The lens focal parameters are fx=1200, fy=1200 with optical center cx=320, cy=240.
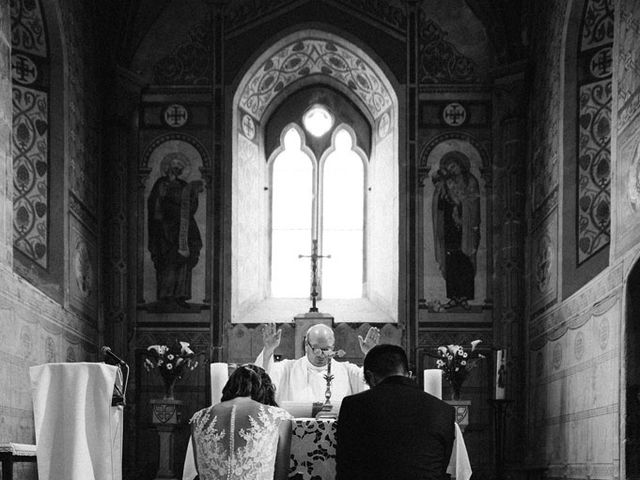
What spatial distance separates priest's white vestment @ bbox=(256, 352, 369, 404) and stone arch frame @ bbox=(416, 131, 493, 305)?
3.06m

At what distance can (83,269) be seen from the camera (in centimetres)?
1338

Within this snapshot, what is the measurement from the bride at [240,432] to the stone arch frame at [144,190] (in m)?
7.32

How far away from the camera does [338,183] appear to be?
15.6 metres

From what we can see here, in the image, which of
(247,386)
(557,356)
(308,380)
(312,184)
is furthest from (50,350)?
(247,386)

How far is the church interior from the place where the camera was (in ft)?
41.9

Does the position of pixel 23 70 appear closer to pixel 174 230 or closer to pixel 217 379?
pixel 174 230

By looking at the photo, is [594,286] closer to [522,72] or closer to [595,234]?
[595,234]

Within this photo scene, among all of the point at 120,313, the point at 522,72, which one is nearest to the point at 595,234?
the point at 522,72

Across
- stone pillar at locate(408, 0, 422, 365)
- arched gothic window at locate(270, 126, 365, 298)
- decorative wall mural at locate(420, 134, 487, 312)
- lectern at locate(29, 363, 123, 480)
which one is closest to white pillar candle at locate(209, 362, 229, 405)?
stone pillar at locate(408, 0, 422, 365)

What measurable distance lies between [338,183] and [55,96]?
423 centimetres

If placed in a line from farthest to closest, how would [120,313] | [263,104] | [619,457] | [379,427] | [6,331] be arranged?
[263,104], [120,313], [6,331], [619,457], [379,427]

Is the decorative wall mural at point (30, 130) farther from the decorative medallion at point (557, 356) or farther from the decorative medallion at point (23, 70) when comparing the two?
the decorative medallion at point (557, 356)

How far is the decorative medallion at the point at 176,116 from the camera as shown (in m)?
14.7

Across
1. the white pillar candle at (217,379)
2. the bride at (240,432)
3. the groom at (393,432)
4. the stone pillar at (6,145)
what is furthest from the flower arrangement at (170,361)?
the groom at (393,432)
